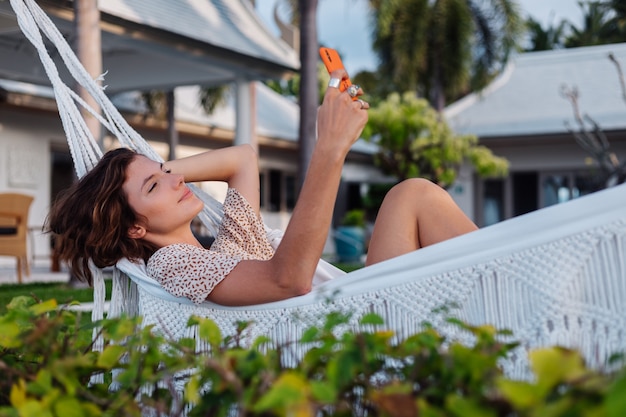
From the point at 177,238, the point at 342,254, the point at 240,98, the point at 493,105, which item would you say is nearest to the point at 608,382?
the point at 177,238

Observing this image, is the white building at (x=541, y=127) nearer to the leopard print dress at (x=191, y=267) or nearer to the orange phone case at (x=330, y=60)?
the orange phone case at (x=330, y=60)

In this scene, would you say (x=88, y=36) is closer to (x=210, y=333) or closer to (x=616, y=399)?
(x=210, y=333)

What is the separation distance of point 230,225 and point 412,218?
61 centimetres

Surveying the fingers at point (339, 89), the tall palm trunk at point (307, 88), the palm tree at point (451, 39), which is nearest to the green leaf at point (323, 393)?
the fingers at point (339, 89)

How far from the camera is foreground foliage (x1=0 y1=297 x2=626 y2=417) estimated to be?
2.19ft

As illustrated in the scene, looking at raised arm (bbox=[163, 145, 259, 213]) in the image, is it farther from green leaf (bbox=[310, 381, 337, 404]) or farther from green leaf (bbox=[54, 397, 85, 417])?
green leaf (bbox=[310, 381, 337, 404])

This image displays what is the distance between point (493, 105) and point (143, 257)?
1508 cm

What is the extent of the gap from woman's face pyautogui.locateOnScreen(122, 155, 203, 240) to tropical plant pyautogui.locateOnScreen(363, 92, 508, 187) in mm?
9601

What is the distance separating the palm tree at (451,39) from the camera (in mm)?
16062

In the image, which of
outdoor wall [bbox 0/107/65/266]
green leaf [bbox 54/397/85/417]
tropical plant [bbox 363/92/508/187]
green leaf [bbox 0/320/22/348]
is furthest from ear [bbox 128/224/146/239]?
tropical plant [bbox 363/92/508/187]

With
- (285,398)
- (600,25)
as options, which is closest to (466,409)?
(285,398)

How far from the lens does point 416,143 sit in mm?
12266

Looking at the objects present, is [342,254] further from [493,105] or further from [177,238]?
[177,238]

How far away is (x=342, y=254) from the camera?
1227cm
